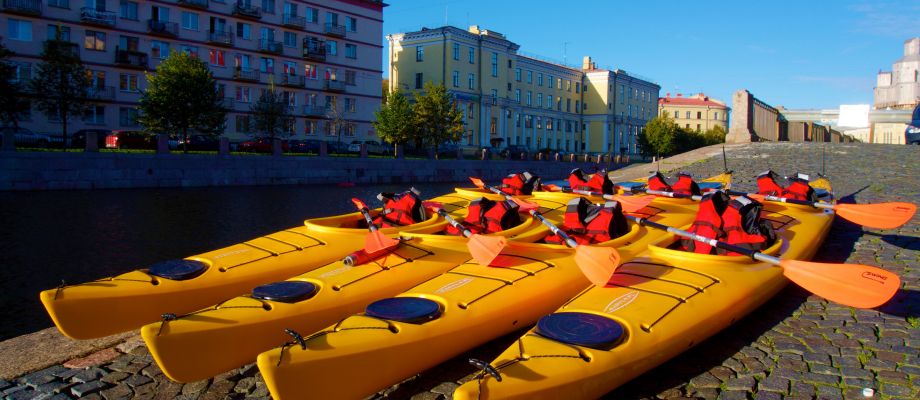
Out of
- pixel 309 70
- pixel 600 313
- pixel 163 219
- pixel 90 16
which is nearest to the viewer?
pixel 600 313

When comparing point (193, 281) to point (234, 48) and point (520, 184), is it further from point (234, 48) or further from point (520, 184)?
point (234, 48)

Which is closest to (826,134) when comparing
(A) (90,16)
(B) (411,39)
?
(B) (411,39)

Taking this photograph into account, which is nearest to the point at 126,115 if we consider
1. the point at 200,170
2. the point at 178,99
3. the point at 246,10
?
the point at 178,99

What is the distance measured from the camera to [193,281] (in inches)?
221

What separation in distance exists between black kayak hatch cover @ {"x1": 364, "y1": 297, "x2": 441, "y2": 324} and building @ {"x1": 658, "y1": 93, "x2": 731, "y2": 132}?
86642mm

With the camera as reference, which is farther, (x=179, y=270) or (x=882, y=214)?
(x=882, y=214)

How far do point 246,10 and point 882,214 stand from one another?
37334 mm

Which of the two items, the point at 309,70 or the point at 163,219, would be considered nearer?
the point at 163,219

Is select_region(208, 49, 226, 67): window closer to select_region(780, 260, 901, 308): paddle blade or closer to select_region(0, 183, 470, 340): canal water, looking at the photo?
select_region(0, 183, 470, 340): canal water

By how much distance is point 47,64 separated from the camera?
25688mm

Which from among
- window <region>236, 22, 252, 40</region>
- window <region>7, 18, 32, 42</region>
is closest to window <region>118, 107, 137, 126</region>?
window <region>7, 18, 32, 42</region>

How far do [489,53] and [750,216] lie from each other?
45.9 metres

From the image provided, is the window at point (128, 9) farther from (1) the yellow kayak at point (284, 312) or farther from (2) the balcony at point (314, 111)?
(1) the yellow kayak at point (284, 312)

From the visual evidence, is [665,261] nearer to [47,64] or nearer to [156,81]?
[156,81]
